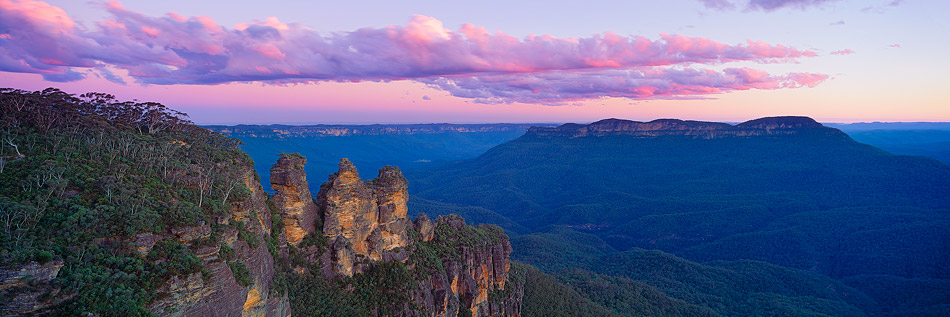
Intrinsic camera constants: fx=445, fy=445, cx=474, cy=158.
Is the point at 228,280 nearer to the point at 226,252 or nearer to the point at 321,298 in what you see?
the point at 226,252

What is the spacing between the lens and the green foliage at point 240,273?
2417 cm

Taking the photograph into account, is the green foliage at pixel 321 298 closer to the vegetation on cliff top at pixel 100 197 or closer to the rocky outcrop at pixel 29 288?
the vegetation on cliff top at pixel 100 197

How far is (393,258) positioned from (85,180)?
26.4 m

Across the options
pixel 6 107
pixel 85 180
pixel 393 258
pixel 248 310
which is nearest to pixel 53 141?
pixel 6 107

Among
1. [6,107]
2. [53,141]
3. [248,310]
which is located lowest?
[248,310]

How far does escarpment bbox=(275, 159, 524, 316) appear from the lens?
4006 cm

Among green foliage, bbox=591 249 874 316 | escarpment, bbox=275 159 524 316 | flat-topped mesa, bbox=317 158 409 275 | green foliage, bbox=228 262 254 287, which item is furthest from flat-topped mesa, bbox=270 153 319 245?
green foliage, bbox=591 249 874 316

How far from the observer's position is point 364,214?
43875mm

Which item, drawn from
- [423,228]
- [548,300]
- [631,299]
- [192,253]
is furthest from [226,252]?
[631,299]

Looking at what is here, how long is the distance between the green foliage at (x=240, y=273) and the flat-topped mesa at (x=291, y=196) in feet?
43.1

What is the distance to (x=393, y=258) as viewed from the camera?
45312mm

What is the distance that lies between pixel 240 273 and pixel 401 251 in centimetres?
2322

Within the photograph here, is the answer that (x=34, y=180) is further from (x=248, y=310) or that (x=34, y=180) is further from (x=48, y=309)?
(x=248, y=310)

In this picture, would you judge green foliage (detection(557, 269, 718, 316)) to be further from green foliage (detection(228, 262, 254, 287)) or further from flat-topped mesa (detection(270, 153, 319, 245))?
green foliage (detection(228, 262, 254, 287))
